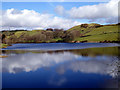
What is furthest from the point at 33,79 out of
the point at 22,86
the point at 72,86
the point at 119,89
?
the point at 119,89

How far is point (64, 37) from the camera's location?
6718 inches

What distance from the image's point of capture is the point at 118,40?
10944 centimetres

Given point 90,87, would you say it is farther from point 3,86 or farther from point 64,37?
point 64,37

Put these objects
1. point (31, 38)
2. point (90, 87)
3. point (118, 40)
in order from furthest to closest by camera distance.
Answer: point (31, 38) → point (118, 40) → point (90, 87)

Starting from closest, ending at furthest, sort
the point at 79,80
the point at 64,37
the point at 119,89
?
1. the point at 119,89
2. the point at 79,80
3. the point at 64,37

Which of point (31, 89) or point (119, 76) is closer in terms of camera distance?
point (31, 89)

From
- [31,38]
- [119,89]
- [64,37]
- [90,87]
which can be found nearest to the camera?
[119,89]

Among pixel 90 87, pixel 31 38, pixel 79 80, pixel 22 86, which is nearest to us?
pixel 90 87

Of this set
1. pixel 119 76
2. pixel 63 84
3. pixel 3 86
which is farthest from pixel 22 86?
pixel 119 76

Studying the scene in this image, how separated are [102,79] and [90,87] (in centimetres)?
291

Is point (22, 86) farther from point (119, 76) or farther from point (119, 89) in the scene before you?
point (119, 76)

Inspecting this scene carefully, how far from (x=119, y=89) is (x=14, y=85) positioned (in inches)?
416

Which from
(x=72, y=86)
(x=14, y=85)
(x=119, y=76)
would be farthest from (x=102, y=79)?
(x=14, y=85)

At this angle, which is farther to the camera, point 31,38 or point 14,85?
point 31,38
